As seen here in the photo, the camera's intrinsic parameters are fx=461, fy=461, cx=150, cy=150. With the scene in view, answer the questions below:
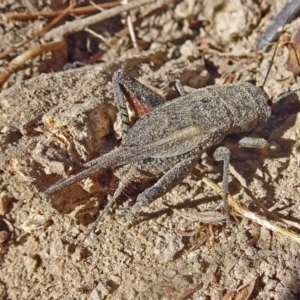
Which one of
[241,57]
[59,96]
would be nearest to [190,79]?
[241,57]

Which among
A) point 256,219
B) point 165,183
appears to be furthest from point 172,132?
point 256,219

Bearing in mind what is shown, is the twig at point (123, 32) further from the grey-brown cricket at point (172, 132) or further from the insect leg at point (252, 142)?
the insect leg at point (252, 142)

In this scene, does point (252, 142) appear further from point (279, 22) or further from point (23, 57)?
point (23, 57)

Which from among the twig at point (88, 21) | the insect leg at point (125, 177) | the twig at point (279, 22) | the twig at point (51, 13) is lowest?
the insect leg at point (125, 177)

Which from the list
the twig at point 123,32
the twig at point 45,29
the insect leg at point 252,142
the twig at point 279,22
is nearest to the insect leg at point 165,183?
the insect leg at point 252,142

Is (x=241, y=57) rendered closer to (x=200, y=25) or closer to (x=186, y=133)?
(x=200, y=25)

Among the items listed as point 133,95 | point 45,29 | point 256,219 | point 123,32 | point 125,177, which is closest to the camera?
point 256,219
